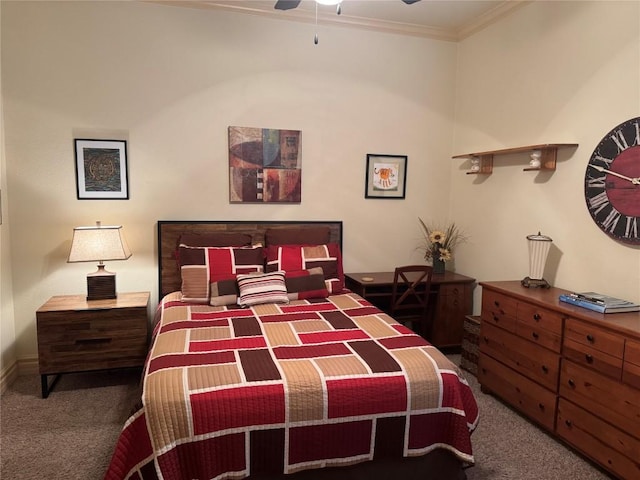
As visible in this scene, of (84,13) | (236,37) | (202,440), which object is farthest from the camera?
(236,37)

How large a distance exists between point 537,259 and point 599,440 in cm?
116

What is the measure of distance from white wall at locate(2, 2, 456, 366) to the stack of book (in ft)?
5.98

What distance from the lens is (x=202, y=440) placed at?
5.78 ft

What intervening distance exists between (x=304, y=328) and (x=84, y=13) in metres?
2.85

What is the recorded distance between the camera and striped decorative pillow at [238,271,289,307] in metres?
3.03

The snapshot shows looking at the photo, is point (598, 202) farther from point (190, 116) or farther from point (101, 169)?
point (101, 169)

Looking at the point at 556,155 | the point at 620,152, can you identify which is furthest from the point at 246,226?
the point at 620,152

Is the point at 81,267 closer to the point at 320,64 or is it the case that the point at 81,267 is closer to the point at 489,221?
the point at 320,64

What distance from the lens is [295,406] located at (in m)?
1.85

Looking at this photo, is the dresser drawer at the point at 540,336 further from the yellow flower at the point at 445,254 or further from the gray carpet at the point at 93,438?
the yellow flower at the point at 445,254

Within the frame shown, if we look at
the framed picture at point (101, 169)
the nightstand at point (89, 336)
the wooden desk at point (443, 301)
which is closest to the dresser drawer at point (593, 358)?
the wooden desk at point (443, 301)

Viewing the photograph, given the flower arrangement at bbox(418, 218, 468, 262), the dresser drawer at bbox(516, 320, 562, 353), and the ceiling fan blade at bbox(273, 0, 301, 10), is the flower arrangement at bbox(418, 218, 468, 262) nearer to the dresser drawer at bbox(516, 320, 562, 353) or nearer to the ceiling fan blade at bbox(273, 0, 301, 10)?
the dresser drawer at bbox(516, 320, 562, 353)

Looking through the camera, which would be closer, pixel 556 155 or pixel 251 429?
pixel 251 429

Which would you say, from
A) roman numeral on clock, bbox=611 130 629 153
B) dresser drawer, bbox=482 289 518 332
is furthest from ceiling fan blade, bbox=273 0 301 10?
dresser drawer, bbox=482 289 518 332
